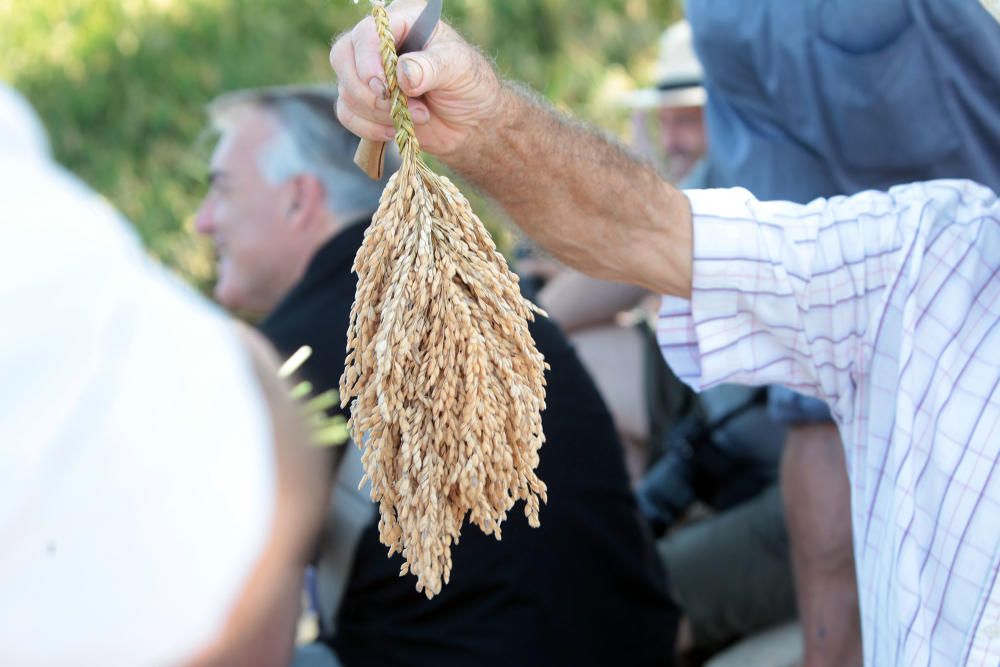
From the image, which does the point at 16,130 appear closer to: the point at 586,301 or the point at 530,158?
the point at 530,158

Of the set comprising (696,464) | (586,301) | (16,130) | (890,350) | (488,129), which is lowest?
(696,464)

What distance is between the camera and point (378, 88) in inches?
50.4

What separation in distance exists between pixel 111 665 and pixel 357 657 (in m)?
1.72

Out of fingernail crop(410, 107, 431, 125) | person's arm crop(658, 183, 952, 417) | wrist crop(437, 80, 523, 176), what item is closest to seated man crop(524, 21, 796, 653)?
person's arm crop(658, 183, 952, 417)

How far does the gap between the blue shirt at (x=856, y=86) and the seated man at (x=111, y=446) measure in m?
1.83

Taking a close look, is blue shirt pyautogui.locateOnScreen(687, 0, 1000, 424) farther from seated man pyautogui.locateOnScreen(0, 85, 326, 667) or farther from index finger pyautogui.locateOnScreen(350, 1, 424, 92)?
seated man pyautogui.locateOnScreen(0, 85, 326, 667)

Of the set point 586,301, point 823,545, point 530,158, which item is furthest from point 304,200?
point 530,158

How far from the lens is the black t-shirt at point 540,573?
2.25m

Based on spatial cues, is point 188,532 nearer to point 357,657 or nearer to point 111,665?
point 111,665

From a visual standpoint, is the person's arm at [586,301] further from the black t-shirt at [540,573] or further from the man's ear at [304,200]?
the black t-shirt at [540,573]

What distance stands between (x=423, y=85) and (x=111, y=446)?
630 millimetres

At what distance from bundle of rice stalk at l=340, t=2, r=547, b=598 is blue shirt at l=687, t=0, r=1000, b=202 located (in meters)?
1.37

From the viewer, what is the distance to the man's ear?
9.42 ft

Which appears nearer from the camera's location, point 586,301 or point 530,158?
point 530,158
